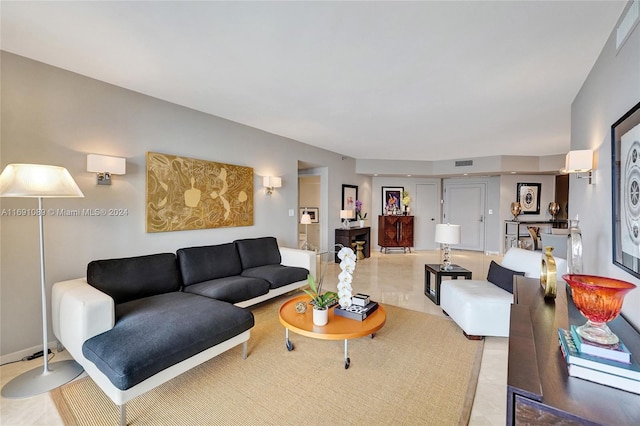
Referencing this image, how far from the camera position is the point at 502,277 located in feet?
10.3

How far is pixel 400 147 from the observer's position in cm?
610

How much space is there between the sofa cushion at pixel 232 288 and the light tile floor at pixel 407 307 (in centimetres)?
120

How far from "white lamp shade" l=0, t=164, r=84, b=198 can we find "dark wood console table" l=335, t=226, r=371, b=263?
199 inches

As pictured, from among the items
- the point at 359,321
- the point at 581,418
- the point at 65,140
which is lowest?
the point at 359,321

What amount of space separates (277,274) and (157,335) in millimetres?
1803

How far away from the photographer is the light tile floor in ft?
5.95

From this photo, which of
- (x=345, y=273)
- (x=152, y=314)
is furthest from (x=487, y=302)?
(x=152, y=314)

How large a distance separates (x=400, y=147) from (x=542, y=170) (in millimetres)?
3613

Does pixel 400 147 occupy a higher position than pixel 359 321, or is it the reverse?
pixel 400 147

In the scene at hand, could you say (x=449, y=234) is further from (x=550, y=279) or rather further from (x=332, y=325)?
(x=332, y=325)

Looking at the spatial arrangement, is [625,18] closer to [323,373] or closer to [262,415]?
[323,373]

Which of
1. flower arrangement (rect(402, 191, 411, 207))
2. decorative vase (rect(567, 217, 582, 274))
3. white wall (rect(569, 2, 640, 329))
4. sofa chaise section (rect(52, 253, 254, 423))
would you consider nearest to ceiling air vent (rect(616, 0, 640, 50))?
white wall (rect(569, 2, 640, 329))

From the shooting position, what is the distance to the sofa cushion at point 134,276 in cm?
258

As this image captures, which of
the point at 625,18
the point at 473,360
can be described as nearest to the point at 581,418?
the point at 473,360
